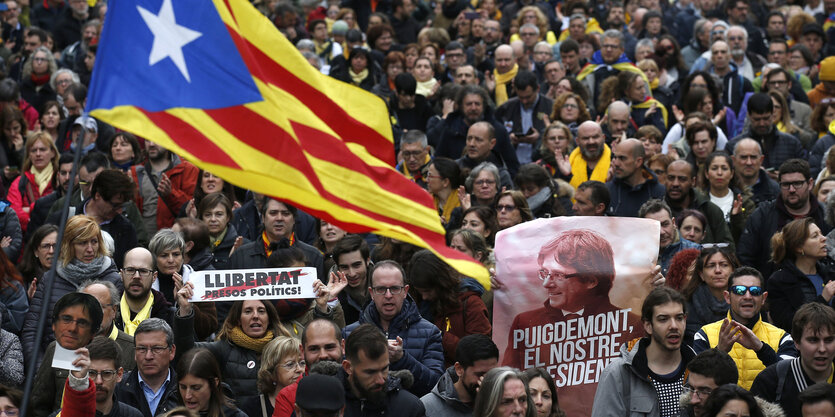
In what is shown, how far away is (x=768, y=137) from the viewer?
13805 mm

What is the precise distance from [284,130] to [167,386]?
2.68 m

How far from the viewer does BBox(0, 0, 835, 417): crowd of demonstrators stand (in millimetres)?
7945

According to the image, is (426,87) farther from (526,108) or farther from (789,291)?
(789,291)

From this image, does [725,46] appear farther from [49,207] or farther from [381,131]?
[381,131]

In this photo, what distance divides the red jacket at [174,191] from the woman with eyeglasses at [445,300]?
3.80 meters

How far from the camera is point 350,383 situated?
7750mm

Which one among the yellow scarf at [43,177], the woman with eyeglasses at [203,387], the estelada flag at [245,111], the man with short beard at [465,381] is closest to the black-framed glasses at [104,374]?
the woman with eyeglasses at [203,387]

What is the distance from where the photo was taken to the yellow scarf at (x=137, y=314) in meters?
9.56

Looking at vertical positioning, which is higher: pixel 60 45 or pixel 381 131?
pixel 60 45

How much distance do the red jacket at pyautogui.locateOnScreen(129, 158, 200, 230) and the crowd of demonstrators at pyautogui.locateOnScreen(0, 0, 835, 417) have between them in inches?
0.9

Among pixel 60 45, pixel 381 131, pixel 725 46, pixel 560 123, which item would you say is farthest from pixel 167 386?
pixel 60 45

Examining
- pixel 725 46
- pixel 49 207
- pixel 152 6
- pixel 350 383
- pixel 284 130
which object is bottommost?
pixel 350 383

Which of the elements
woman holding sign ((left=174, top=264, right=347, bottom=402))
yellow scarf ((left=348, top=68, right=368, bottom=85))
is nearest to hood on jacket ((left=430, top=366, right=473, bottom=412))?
woman holding sign ((left=174, top=264, right=347, bottom=402))

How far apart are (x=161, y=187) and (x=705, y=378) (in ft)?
21.5
